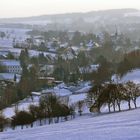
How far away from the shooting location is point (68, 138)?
38.5 ft

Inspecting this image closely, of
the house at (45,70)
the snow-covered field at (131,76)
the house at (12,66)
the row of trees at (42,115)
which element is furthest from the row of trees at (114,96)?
the house at (12,66)

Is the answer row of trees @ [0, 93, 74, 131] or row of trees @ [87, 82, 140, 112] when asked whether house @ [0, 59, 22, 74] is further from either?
row of trees @ [87, 82, 140, 112]

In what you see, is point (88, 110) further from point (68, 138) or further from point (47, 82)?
point (47, 82)

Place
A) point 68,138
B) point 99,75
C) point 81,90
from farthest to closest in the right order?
point 99,75 → point 81,90 → point 68,138

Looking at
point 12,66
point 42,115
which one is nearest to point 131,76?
point 42,115

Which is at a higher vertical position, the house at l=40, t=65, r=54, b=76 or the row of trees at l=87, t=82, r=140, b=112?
the row of trees at l=87, t=82, r=140, b=112

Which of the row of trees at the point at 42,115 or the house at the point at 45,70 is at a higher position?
the row of trees at the point at 42,115

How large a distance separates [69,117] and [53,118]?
2.77 feet

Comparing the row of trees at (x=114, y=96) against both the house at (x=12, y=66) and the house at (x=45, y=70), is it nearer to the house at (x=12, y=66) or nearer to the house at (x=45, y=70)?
the house at (x=45, y=70)

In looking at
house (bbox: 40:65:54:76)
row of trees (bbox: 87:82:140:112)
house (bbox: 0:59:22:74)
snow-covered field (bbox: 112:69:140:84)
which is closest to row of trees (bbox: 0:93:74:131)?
row of trees (bbox: 87:82:140:112)

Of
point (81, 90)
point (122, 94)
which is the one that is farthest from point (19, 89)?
point (122, 94)

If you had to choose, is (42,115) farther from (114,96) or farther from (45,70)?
(45,70)

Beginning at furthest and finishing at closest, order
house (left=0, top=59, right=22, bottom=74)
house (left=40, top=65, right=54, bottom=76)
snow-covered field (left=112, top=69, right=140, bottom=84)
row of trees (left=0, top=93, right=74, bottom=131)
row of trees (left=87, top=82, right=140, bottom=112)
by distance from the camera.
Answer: house (left=0, top=59, right=22, bottom=74), house (left=40, top=65, right=54, bottom=76), snow-covered field (left=112, top=69, right=140, bottom=84), row of trees (left=87, top=82, right=140, bottom=112), row of trees (left=0, top=93, right=74, bottom=131)

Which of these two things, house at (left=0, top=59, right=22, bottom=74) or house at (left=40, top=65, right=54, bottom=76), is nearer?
house at (left=40, top=65, right=54, bottom=76)
